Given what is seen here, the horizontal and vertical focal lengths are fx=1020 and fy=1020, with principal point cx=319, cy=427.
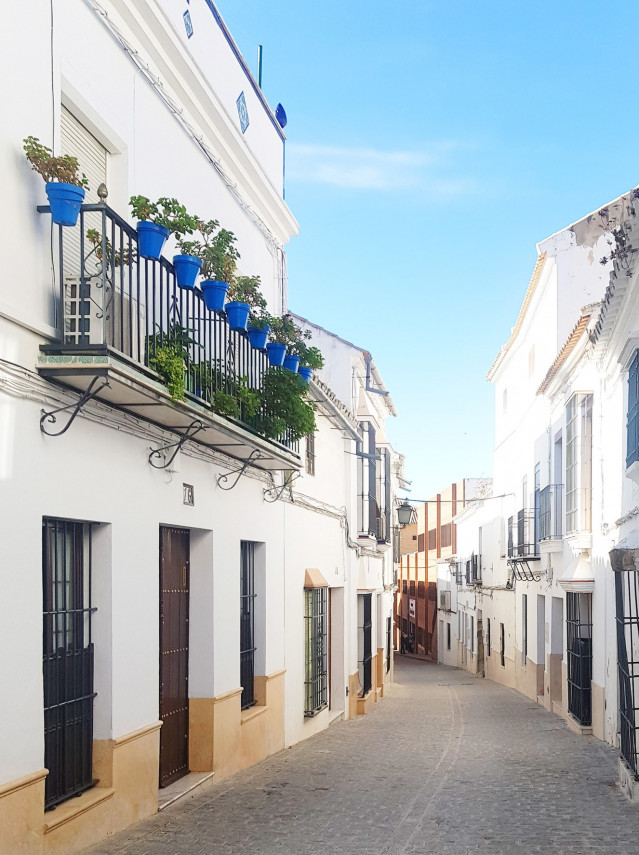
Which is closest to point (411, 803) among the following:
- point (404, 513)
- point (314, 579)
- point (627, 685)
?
point (627, 685)

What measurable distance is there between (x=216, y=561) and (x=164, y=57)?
477 cm

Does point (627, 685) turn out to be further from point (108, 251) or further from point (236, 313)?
point (108, 251)

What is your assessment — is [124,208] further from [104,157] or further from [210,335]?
[210,335]

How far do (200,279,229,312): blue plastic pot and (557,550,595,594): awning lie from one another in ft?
27.9

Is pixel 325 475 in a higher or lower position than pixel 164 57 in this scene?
lower

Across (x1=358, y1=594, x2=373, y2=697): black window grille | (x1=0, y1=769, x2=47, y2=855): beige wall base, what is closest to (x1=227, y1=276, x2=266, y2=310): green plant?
(x1=0, y1=769, x2=47, y2=855): beige wall base

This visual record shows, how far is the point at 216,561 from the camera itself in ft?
33.5

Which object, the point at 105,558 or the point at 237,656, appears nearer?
the point at 105,558

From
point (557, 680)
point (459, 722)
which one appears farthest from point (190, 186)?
point (557, 680)

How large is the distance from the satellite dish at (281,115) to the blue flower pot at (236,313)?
5.25 metres

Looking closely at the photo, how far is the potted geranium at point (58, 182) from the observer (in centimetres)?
604

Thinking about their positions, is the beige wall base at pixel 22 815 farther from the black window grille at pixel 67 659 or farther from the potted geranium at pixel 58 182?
the potted geranium at pixel 58 182

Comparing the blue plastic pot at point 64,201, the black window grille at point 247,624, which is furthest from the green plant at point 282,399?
the blue plastic pot at point 64,201

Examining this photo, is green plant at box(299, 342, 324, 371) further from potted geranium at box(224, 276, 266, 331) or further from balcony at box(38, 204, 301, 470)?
potted geranium at box(224, 276, 266, 331)
